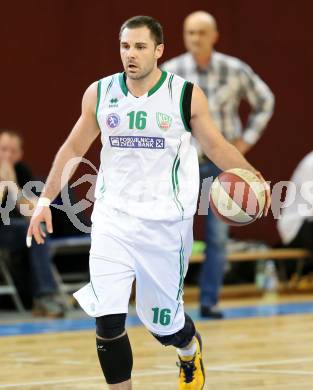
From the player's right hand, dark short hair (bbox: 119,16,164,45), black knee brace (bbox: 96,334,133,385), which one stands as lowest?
black knee brace (bbox: 96,334,133,385)

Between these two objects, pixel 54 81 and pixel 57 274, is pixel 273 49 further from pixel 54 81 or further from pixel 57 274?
pixel 57 274

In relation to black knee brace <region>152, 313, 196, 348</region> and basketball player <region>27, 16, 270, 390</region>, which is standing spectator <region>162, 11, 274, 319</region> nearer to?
black knee brace <region>152, 313, 196, 348</region>

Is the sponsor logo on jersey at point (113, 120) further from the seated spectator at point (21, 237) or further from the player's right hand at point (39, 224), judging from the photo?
the seated spectator at point (21, 237)

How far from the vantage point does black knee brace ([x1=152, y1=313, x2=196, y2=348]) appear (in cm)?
531

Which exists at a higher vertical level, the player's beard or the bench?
the player's beard

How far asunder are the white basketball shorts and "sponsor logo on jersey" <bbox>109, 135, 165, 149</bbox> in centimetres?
31

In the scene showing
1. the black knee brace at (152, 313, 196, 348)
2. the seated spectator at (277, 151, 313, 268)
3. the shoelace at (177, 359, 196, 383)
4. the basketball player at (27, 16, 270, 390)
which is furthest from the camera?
the seated spectator at (277, 151, 313, 268)

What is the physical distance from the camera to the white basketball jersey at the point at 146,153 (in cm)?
504

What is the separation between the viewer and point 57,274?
1053cm

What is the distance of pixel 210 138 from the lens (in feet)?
16.9

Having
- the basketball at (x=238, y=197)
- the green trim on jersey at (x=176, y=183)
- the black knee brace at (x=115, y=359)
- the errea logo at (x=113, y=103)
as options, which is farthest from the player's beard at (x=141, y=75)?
the black knee brace at (x=115, y=359)

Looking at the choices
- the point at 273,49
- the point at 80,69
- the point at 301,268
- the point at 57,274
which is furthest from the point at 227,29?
the point at 57,274

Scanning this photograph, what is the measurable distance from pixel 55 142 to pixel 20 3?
4.93 feet

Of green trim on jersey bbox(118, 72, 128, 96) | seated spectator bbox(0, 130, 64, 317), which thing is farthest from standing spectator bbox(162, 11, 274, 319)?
green trim on jersey bbox(118, 72, 128, 96)
